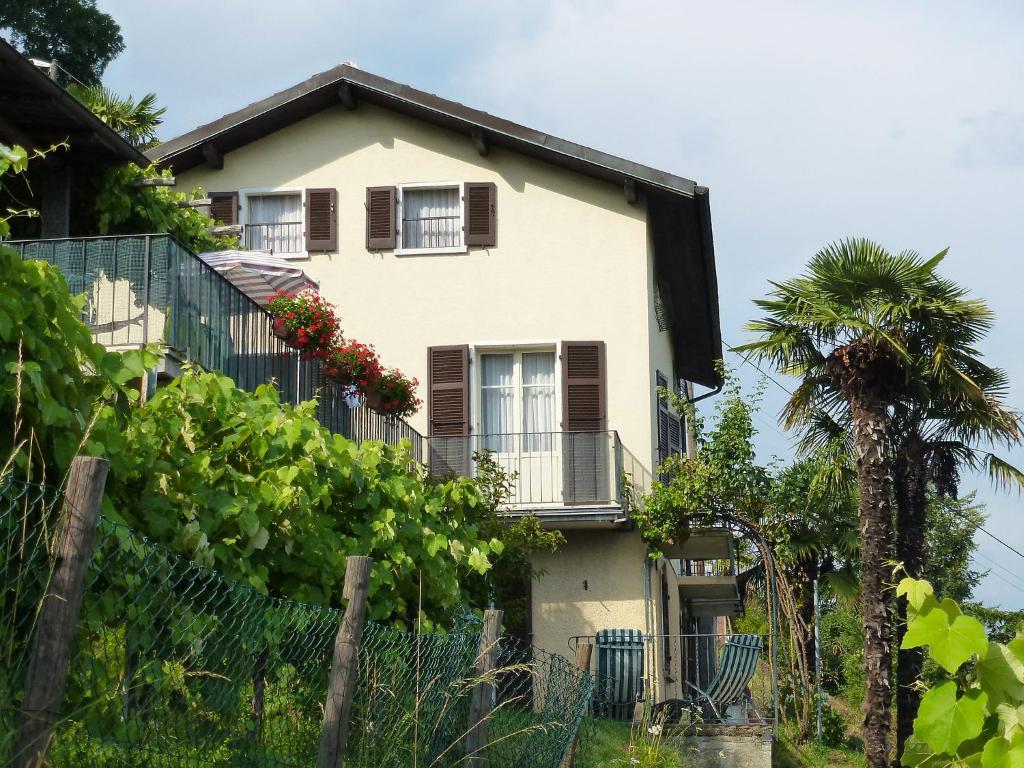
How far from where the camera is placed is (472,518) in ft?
43.0

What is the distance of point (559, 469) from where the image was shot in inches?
789

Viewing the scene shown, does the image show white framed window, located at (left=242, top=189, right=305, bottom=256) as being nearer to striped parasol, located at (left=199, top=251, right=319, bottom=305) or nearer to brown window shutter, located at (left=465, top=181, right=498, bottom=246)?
brown window shutter, located at (left=465, top=181, right=498, bottom=246)

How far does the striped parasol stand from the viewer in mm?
14328

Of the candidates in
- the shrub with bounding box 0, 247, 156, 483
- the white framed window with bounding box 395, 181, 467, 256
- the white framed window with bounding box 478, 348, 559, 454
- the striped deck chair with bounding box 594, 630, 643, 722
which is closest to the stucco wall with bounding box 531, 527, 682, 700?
the white framed window with bounding box 478, 348, 559, 454

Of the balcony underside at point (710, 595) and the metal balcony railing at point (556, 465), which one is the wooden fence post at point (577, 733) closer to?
the metal balcony railing at point (556, 465)

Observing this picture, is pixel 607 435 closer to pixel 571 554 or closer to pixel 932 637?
pixel 571 554

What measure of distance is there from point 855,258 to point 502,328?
16.5ft

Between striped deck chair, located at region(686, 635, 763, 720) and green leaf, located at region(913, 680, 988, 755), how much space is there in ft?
41.5

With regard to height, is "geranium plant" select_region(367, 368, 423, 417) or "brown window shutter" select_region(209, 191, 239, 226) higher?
"brown window shutter" select_region(209, 191, 239, 226)

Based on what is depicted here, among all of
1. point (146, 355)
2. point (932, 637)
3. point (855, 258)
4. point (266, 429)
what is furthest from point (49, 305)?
point (855, 258)

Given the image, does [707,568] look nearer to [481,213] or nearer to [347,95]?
[481,213]

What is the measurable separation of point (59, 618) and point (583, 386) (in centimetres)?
1701

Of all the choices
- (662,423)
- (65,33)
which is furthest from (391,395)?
(65,33)

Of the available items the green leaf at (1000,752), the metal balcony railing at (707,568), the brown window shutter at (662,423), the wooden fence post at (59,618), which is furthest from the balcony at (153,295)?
the metal balcony railing at (707,568)
